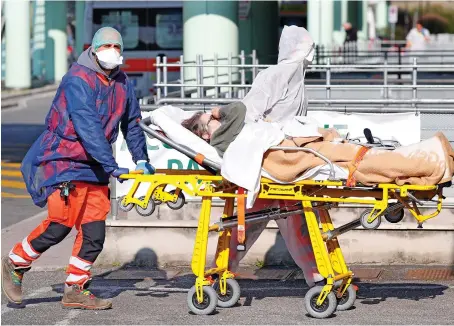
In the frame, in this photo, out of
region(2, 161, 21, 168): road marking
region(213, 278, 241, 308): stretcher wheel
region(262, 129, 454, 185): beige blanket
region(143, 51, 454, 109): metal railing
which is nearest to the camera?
region(262, 129, 454, 185): beige blanket

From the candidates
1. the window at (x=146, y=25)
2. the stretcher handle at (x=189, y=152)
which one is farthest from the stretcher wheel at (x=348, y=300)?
the window at (x=146, y=25)

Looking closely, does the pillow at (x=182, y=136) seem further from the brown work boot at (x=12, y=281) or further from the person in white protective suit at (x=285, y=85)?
the brown work boot at (x=12, y=281)

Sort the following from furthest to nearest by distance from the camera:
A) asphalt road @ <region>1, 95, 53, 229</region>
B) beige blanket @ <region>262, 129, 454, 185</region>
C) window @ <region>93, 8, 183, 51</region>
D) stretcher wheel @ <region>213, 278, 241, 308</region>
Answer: window @ <region>93, 8, 183, 51</region>
asphalt road @ <region>1, 95, 53, 229</region>
stretcher wheel @ <region>213, 278, 241, 308</region>
beige blanket @ <region>262, 129, 454, 185</region>

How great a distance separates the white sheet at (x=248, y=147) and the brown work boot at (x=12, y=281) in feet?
4.77

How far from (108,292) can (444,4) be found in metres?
79.4

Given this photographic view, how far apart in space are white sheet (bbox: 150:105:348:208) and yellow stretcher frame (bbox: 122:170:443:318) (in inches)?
4.3

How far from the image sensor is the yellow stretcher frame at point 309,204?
8234mm

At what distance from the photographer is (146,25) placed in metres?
31.4

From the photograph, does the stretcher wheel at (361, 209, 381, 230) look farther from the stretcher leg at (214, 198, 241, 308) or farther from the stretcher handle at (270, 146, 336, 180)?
the stretcher leg at (214, 198, 241, 308)

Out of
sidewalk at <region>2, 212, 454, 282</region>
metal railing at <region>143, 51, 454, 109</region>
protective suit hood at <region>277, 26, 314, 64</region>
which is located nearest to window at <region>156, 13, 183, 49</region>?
metal railing at <region>143, 51, 454, 109</region>

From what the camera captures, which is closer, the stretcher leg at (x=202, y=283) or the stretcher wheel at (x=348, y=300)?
the stretcher leg at (x=202, y=283)

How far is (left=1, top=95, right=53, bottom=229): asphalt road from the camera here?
15408mm

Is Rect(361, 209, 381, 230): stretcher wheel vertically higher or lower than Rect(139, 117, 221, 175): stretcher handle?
lower

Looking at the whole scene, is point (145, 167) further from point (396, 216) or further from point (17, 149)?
point (17, 149)
